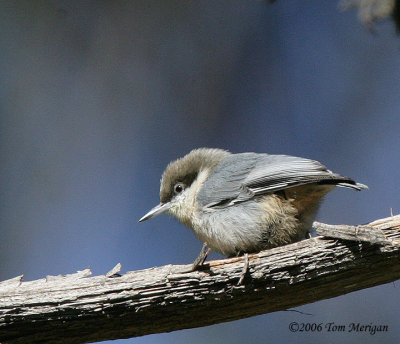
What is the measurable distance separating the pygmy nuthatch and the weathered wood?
0.34m

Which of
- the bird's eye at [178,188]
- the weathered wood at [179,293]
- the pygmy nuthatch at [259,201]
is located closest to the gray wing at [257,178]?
the pygmy nuthatch at [259,201]

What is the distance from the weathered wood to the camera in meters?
2.07

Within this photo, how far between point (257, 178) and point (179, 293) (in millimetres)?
758

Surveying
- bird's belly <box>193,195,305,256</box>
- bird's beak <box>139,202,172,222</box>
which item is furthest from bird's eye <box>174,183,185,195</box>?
bird's belly <box>193,195,305,256</box>

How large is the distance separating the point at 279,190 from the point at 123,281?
0.86m

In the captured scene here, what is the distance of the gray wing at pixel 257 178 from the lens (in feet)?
7.94

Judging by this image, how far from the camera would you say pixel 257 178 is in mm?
2590

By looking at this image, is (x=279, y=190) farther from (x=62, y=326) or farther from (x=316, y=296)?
(x=62, y=326)

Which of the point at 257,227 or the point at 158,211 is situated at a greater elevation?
the point at 158,211

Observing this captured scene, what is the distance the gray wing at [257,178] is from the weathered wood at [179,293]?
1.30 feet

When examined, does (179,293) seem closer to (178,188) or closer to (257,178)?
(257,178)

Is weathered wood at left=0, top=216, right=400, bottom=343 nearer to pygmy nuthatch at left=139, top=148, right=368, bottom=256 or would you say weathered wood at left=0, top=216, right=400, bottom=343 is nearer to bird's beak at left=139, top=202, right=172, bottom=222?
pygmy nuthatch at left=139, top=148, right=368, bottom=256

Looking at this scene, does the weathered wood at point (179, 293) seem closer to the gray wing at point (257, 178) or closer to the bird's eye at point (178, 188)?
the gray wing at point (257, 178)

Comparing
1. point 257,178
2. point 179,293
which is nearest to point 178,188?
point 257,178
